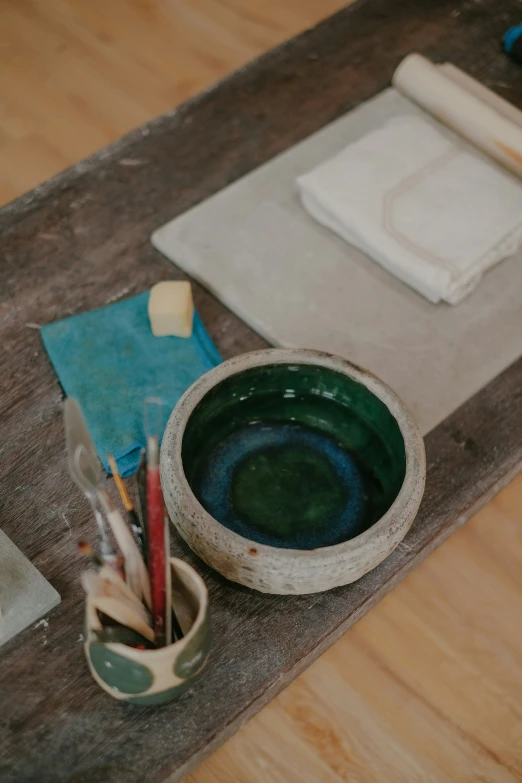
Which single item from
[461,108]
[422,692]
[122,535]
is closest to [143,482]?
[122,535]

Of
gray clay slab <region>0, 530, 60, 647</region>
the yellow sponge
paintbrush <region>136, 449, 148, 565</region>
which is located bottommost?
gray clay slab <region>0, 530, 60, 647</region>

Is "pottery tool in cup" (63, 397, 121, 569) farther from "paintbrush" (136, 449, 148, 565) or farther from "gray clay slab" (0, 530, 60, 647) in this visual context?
"gray clay slab" (0, 530, 60, 647)

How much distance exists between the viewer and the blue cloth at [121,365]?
0.69 meters

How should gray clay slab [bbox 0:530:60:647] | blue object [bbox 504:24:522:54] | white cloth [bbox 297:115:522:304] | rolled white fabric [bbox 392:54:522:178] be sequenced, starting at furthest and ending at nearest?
blue object [bbox 504:24:522:54] < rolled white fabric [bbox 392:54:522:178] < white cloth [bbox 297:115:522:304] < gray clay slab [bbox 0:530:60:647]

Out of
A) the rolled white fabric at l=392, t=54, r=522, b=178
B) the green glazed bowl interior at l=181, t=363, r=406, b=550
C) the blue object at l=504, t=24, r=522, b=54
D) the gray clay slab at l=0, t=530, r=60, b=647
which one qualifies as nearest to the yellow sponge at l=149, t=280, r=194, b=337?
the green glazed bowl interior at l=181, t=363, r=406, b=550

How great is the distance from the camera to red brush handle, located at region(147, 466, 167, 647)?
459 millimetres

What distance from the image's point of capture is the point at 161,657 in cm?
48

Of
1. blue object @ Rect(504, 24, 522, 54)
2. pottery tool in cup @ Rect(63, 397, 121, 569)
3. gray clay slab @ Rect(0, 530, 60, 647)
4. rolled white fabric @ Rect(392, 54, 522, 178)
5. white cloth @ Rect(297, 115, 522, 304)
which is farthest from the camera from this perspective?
blue object @ Rect(504, 24, 522, 54)

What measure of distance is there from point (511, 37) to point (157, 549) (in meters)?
0.87

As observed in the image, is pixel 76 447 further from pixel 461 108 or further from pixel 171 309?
pixel 461 108

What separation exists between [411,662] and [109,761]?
279 millimetres

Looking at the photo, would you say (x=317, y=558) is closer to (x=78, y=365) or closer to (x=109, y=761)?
(x=109, y=761)

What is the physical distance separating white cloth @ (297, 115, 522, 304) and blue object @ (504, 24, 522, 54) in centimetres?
24

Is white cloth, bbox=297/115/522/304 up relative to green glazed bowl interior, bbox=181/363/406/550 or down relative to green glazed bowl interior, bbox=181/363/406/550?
up
